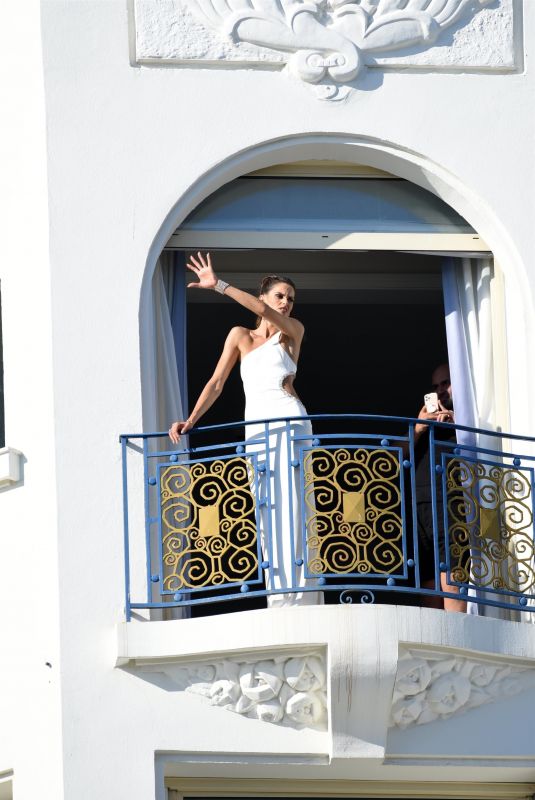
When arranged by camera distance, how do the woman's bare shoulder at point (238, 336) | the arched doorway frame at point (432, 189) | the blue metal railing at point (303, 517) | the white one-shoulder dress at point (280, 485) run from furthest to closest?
the arched doorway frame at point (432, 189)
the woman's bare shoulder at point (238, 336)
the white one-shoulder dress at point (280, 485)
the blue metal railing at point (303, 517)

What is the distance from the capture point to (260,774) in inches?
565

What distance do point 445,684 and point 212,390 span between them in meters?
2.23

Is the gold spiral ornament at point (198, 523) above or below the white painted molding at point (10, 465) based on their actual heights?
below

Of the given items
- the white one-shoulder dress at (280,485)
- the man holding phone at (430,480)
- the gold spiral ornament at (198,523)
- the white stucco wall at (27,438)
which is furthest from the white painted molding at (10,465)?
the man holding phone at (430,480)

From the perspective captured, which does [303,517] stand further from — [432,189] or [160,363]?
[432,189]

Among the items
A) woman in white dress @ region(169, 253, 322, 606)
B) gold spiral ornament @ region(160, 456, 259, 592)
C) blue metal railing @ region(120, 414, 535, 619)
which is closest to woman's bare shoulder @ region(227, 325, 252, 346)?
woman in white dress @ region(169, 253, 322, 606)

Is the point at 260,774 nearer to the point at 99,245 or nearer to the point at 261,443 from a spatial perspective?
the point at 261,443

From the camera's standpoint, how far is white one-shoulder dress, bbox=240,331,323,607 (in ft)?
47.0

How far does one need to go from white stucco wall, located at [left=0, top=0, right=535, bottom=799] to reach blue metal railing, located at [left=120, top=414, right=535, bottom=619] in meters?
0.22

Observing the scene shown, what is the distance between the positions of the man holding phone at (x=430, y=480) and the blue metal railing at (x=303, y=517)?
269 millimetres

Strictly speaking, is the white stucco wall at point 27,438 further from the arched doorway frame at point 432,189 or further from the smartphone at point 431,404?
the smartphone at point 431,404

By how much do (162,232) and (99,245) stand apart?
0.41 metres

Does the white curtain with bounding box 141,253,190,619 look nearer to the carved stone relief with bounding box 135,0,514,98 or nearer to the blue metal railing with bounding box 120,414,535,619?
the blue metal railing with bounding box 120,414,535,619

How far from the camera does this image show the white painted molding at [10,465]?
14875 millimetres
